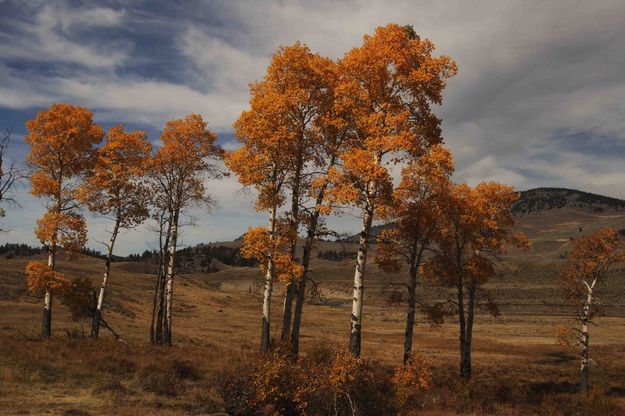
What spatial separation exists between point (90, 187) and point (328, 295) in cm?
11370

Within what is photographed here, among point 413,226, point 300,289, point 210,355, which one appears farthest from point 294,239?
point 210,355

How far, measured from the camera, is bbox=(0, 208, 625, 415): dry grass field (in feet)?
46.7

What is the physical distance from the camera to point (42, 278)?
2241cm

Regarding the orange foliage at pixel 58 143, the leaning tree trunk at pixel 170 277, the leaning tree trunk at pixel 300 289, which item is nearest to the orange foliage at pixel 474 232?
the leaning tree trunk at pixel 300 289

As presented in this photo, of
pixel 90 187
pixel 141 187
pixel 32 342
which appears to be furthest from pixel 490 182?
pixel 32 342

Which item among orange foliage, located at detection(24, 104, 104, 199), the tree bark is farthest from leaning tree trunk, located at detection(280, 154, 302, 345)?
orange foliage, located at detection(24, 104, 104, 199)

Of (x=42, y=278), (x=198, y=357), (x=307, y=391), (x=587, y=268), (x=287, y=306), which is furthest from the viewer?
(x=587, y=268)

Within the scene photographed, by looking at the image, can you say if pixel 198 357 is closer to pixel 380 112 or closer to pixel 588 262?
pixel 380 112

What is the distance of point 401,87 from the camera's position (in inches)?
588

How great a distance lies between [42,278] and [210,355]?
931cm

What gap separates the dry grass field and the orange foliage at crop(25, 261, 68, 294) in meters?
1.94

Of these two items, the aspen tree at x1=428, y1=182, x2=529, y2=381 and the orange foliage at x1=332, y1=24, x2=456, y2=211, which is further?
the aspen tree at x1=428, y1=182, x2=529, y2=381

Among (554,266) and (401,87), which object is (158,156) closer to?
(401,87)

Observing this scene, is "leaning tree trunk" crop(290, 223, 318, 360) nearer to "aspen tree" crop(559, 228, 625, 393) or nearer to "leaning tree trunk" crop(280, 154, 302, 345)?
"leaning tree trunk" crop(280, 154, 302, 345)
